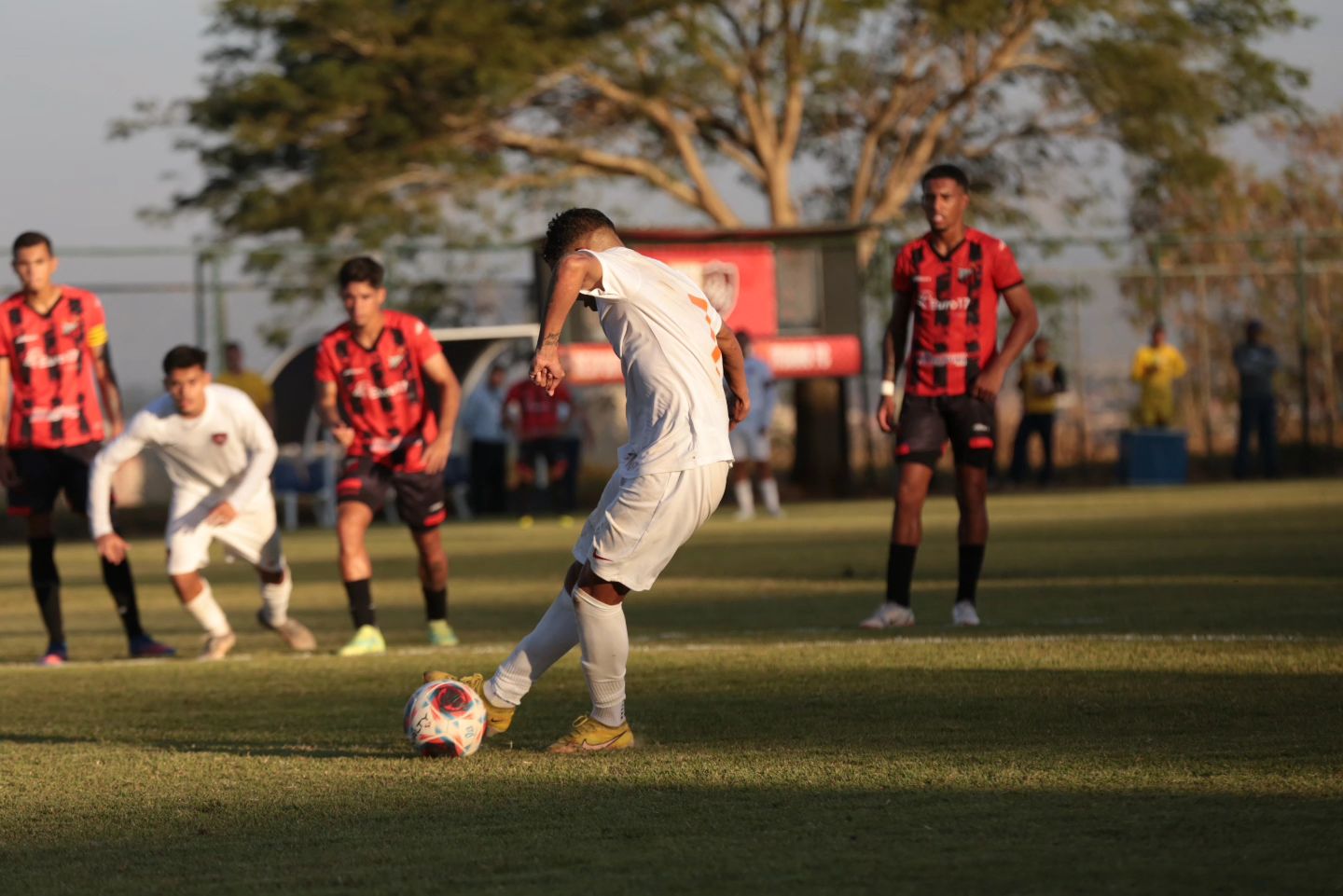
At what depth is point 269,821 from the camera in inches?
212

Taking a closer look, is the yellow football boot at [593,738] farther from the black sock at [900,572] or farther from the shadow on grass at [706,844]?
the black sock at [900,572]

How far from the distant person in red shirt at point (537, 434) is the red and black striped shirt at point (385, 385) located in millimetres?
14656

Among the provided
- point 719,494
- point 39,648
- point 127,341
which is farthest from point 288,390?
point 719,494

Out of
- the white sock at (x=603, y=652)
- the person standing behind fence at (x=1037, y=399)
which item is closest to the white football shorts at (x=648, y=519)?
the white sock at (x=603, y=652)

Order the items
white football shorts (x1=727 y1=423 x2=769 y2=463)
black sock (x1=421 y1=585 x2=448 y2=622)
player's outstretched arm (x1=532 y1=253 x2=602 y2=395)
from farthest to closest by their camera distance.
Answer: white football shorts (x1=727 y1=423 x2=769 y2=463) < black sock (x1=421 y1=585 x2=448 y2=622) < player's outstretched arm (x1=532 y1=253 x2=602 y2=395)

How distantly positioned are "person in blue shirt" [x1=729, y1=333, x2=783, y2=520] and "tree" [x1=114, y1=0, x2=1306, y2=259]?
8.63m

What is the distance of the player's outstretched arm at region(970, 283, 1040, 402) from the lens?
9.62 meters

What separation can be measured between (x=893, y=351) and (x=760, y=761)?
14.8ft

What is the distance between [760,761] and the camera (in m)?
6.03

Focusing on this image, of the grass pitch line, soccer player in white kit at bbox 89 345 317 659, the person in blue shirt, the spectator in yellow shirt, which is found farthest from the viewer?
the spectator in yellow shirt

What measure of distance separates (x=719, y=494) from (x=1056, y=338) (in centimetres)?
2570

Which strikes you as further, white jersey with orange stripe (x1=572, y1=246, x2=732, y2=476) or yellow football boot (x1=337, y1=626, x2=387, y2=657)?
yellow football boot (x1=337, y1=626, x2=387, y2=657)

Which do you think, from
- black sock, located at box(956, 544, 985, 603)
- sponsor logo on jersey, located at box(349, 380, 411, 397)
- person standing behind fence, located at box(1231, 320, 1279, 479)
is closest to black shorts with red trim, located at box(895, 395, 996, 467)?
black sock, located at box(956, 544, 985, 603)

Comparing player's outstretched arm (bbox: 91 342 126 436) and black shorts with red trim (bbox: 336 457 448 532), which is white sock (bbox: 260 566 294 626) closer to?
black shorts with red trim (bbox: 336 457 448 532)
